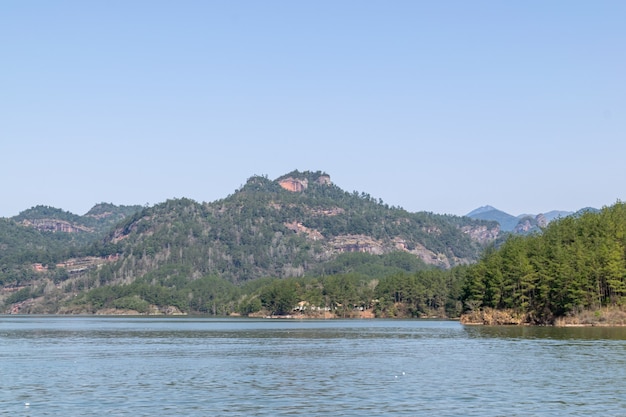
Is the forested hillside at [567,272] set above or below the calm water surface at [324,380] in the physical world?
above

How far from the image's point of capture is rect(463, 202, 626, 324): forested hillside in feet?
542

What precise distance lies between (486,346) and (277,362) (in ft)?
108

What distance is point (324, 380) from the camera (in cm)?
7250

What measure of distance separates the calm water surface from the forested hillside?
160 feet

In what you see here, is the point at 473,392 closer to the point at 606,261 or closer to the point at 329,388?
the point at 329,388

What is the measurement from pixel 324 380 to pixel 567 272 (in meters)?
106

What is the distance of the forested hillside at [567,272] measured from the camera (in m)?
165

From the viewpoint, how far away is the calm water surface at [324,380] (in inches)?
2216

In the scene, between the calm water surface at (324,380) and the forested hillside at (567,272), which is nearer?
the calm water surface at (324,380)

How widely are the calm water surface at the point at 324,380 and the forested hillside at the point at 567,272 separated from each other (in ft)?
160

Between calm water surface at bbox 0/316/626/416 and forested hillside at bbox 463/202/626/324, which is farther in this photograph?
forested hillside at bbox 463/202/626/324

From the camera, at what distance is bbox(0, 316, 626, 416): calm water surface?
185 feet

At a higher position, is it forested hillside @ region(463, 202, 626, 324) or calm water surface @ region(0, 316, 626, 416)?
forested hillside @ region(463, 202, 626, 324)

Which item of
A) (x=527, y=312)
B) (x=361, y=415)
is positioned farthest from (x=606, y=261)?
(x=361, y=415)
